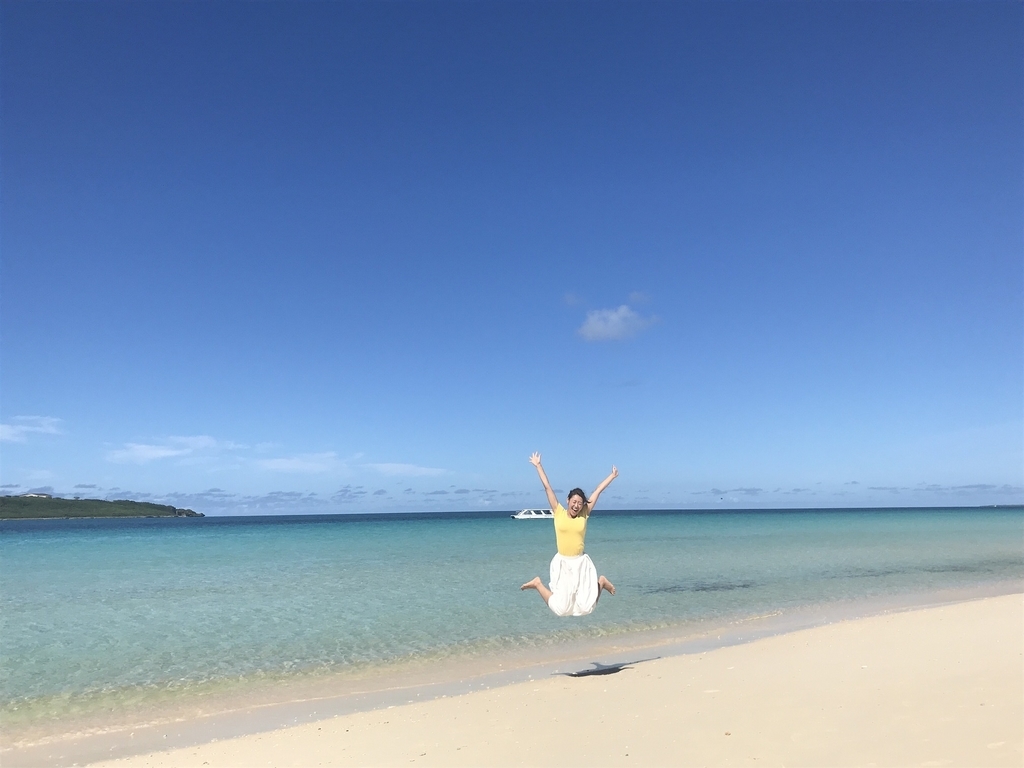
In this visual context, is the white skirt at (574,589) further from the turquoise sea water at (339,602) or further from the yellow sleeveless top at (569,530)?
the turquoise sea water at (339,602)

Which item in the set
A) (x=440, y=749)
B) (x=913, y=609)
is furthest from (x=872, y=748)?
(x=913, y=609)

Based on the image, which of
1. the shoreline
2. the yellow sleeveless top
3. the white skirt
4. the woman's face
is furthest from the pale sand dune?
the woman's face

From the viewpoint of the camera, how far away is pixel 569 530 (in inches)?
349

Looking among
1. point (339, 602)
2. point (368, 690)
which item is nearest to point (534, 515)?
point (339, 602)

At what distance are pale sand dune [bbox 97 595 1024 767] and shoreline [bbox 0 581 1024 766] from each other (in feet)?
1.72

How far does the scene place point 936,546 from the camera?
117 feet

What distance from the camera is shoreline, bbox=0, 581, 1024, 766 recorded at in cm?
803

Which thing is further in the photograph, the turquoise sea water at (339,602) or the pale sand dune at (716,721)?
the turquoise sea water at (339,602)

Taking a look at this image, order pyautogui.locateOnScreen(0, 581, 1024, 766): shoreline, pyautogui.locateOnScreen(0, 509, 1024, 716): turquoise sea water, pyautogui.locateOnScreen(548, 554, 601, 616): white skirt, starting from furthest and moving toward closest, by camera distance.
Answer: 1. pyautogui.locateOnScreen(0, 509, 1024, 716): turquoise sea water
2. pyautogui.locateOnScreen(548, 554, 601, 616): white skirt
3. pyautogui.locateOnScreen(0, 581, 1024, 766): shoreline

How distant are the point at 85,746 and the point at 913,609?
16127 millimetres

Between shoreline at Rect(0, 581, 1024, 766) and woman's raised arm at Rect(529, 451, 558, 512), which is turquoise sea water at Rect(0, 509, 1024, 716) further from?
woman's raised arm at Rect(529, 451, 558, 512)

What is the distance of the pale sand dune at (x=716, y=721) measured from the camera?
623 centimetres

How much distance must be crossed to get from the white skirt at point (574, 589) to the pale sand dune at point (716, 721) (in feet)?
3.66

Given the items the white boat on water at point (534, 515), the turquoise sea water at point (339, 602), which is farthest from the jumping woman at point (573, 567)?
the white boat on water at point (534, 515)
